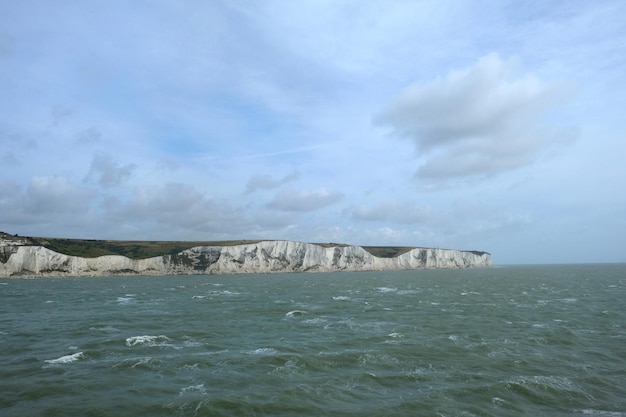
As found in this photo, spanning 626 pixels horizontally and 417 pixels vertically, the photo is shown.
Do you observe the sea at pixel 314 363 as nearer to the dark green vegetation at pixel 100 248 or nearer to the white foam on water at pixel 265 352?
the white foam on water at pixel 265 352

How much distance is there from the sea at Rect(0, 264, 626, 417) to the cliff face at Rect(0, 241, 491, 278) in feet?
262

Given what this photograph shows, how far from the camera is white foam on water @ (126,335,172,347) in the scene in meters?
28.7

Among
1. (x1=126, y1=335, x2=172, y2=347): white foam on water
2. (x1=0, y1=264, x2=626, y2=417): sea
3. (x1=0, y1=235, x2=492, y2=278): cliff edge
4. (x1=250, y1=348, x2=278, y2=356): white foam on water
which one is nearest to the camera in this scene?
(x1=0, y1=264, x2=626, y2=417): sea

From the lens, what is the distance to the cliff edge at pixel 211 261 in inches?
4384

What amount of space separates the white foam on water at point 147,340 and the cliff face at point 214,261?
10109cm

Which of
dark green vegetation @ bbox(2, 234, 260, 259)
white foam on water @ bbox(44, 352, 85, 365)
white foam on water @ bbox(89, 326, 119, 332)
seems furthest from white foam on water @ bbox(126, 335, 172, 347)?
dark green vegetation @ bbox(2, 234, 260, 259)

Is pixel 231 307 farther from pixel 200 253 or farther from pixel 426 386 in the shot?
pixel 200 253

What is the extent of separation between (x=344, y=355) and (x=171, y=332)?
14.8 m

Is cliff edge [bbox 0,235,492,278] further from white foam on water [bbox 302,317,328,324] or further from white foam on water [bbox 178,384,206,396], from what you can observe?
white foam on water [bbox 178,384,206,396]

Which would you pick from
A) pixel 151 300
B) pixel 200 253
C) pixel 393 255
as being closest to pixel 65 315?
pixel 151 300

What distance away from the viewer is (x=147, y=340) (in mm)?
29656

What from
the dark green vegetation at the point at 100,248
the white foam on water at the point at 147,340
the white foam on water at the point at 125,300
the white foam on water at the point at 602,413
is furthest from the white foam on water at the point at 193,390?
the dark green vegetation at the point at 100,248

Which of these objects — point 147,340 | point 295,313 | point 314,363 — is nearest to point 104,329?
point 147,340

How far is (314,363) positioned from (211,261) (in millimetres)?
123012
